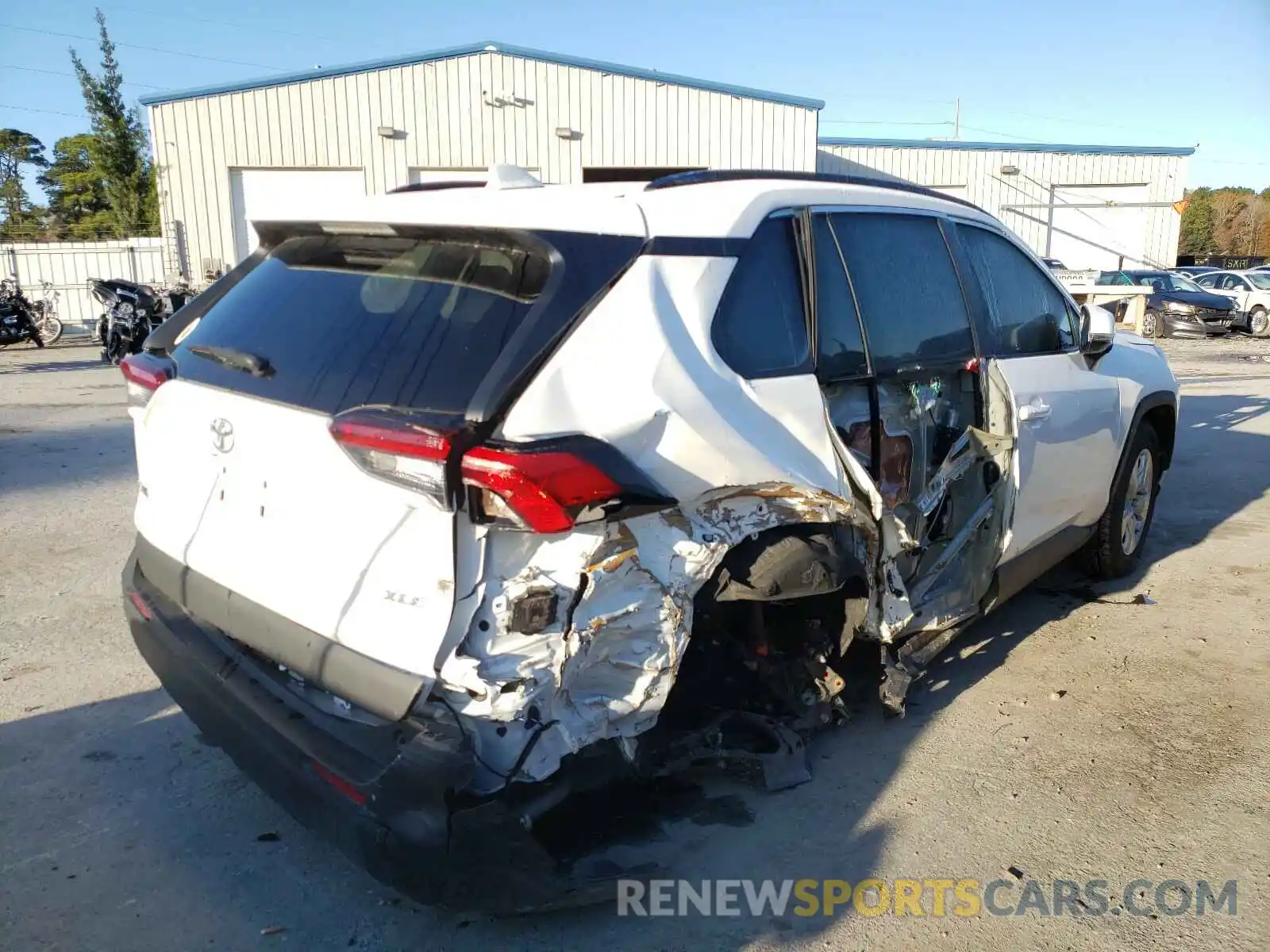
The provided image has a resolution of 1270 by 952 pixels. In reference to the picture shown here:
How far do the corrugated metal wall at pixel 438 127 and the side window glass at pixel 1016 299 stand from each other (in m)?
17.7

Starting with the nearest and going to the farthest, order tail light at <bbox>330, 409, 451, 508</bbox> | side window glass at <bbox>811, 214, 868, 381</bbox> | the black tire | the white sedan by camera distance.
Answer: tail light at <bbox>330, 409, 451, 508</bbox>
side window glass at <bbox>811, 214, 868, 381</bbox>
the black tire
the white sedan

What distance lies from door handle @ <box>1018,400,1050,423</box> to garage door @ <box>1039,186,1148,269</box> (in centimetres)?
2985

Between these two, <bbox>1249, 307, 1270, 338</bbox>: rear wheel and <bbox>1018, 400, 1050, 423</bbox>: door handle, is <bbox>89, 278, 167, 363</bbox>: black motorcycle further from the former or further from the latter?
<bbox>1249, 307, 1270, 338</bbox>: rear wheel

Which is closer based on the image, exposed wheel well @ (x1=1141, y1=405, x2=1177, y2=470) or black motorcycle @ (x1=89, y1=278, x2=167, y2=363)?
exposed wheel well @ (x1=1141, y1=405, x2=1177, y2=470)

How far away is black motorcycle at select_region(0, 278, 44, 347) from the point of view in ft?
53.8

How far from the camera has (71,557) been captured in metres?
5.49

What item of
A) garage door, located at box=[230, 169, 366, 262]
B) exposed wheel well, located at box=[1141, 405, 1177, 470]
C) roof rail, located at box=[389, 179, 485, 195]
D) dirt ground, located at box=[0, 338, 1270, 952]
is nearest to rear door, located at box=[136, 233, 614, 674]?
roof rail, located at box=[389, 179, 485, 195]

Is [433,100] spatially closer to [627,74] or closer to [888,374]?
[627,74]

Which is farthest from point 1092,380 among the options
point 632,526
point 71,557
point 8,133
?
point 8,133

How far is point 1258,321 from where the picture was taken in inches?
923

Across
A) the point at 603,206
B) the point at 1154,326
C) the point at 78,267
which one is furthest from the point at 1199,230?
the point at 603,206

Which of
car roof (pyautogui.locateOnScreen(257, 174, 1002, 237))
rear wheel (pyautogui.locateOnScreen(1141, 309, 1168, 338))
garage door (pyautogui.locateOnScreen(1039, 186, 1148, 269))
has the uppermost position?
garage door (pyautogui.locateOnScreen(1039, 186, 1148, 269))

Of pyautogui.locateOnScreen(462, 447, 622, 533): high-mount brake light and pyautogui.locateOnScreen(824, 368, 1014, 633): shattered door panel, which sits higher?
pyautogui.locateOnScreen(462, 447, 622, 533): high-mount brake light

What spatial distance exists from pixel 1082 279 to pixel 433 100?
14870 mm
